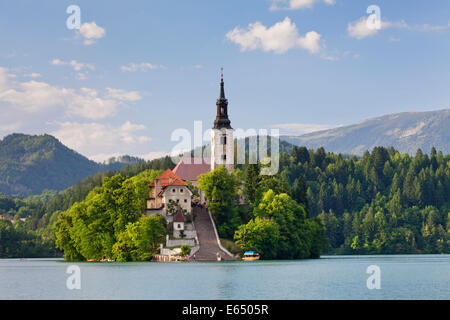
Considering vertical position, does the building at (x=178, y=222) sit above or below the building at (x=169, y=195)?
below

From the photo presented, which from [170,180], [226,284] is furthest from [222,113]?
[226,284]

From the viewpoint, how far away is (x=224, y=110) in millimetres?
123438

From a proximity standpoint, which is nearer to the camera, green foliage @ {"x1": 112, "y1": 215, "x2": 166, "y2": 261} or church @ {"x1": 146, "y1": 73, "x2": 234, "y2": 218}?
green foliage @ {"x1": 112, "y1": 215, "x2": 166, "y2": 261}

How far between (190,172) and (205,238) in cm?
2692

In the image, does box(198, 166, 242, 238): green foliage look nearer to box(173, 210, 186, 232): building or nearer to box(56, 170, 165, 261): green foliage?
box(173, 210, 186, 232): building

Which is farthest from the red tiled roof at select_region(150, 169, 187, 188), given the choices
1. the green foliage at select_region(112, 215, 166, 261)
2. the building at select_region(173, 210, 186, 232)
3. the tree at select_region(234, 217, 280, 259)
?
the tree at select_region(234, 217, 280, 259)

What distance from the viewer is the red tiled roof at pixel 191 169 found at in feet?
411

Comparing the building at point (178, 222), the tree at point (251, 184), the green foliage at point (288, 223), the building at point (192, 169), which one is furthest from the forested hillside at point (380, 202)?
the building at point (178, 222)

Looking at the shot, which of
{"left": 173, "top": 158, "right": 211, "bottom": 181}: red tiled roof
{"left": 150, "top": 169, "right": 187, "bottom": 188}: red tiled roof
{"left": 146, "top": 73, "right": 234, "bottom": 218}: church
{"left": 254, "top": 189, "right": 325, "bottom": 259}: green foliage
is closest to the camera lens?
{"left": 254, "top": 189, "right": 325, "bottom": 259}: green foliage

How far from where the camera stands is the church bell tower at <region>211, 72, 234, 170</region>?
122 metres

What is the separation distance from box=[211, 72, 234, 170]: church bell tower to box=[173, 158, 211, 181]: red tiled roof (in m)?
4.14

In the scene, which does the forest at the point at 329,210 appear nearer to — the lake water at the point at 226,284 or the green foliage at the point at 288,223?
the green foliage at the point at 288,223

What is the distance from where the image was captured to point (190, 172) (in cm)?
12631
